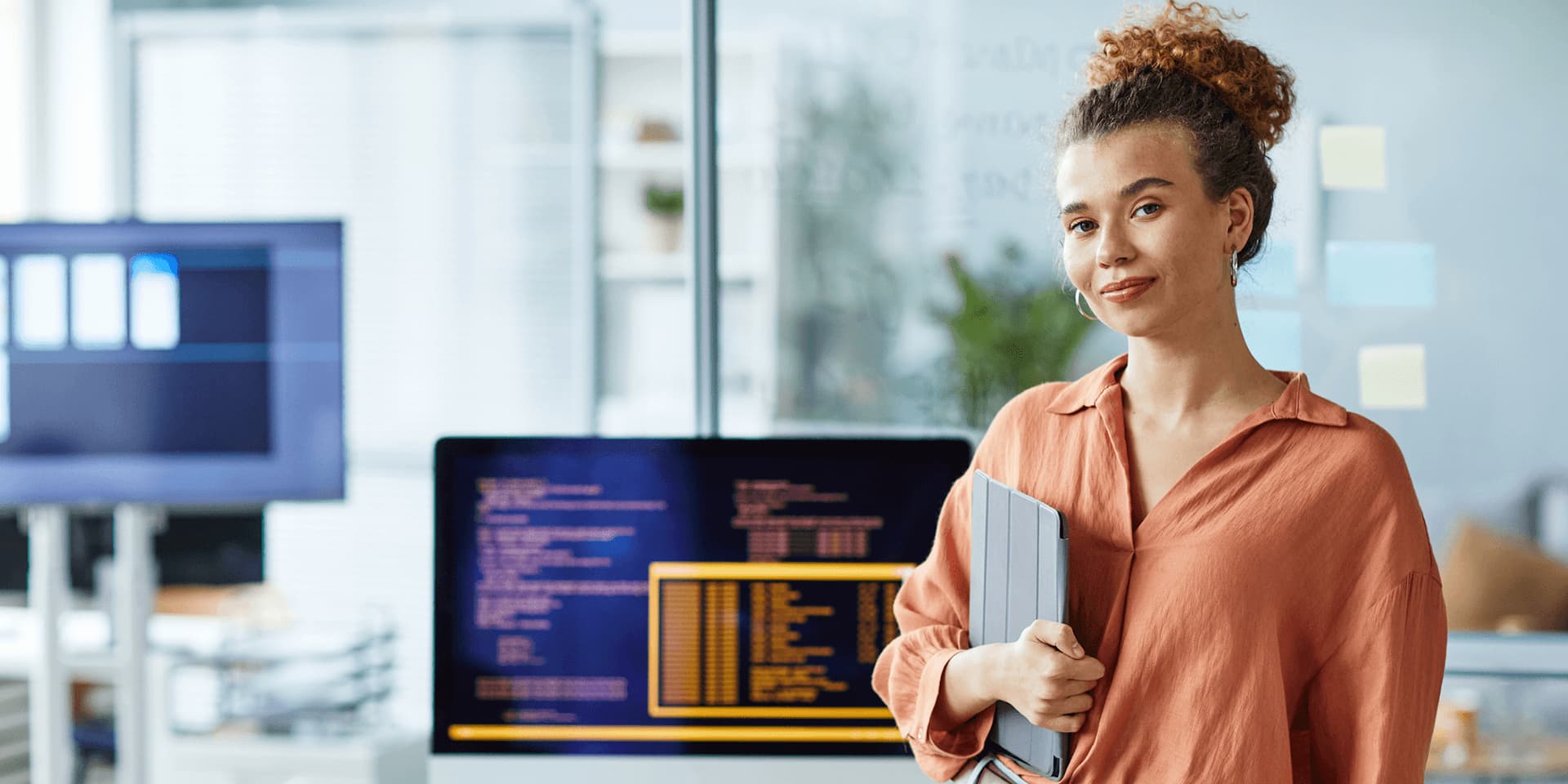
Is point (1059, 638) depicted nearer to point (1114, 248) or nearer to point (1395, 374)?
point (1114, 248)

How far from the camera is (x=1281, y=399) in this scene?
885 millimetres

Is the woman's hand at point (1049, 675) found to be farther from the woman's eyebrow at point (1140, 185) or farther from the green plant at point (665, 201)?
the green plant at point (665, 201)

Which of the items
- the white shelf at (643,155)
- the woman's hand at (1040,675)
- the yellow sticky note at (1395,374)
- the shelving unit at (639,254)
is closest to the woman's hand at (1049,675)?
the woman's hand at (1040,675)

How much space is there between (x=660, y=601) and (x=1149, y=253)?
740mm

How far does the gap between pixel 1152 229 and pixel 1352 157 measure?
1246 millimetres

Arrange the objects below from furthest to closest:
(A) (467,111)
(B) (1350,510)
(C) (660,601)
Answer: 1. (A) (467,111)
2. (C) (660,601)
3. (B) (1350,510)

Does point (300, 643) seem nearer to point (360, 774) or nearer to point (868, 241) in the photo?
point (360, 774)

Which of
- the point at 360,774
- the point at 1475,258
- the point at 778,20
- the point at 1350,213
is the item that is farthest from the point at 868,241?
the point at 360,774

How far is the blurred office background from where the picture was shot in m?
1.86

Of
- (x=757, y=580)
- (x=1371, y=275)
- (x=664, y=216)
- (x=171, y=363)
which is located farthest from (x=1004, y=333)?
(x=171, y=363)

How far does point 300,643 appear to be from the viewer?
7.68 ft

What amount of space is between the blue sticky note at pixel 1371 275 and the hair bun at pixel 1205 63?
1065mm

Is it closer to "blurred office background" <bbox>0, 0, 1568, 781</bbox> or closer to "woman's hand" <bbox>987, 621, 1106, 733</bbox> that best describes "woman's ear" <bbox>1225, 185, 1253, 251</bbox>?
"blurred office background" <bbox>0, 0, 1568, 781</bbox>

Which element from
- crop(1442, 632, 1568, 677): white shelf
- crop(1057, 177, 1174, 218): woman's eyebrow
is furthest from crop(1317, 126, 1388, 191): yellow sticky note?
crop(1057, 177, 1174, 218): woman's eyebrow
